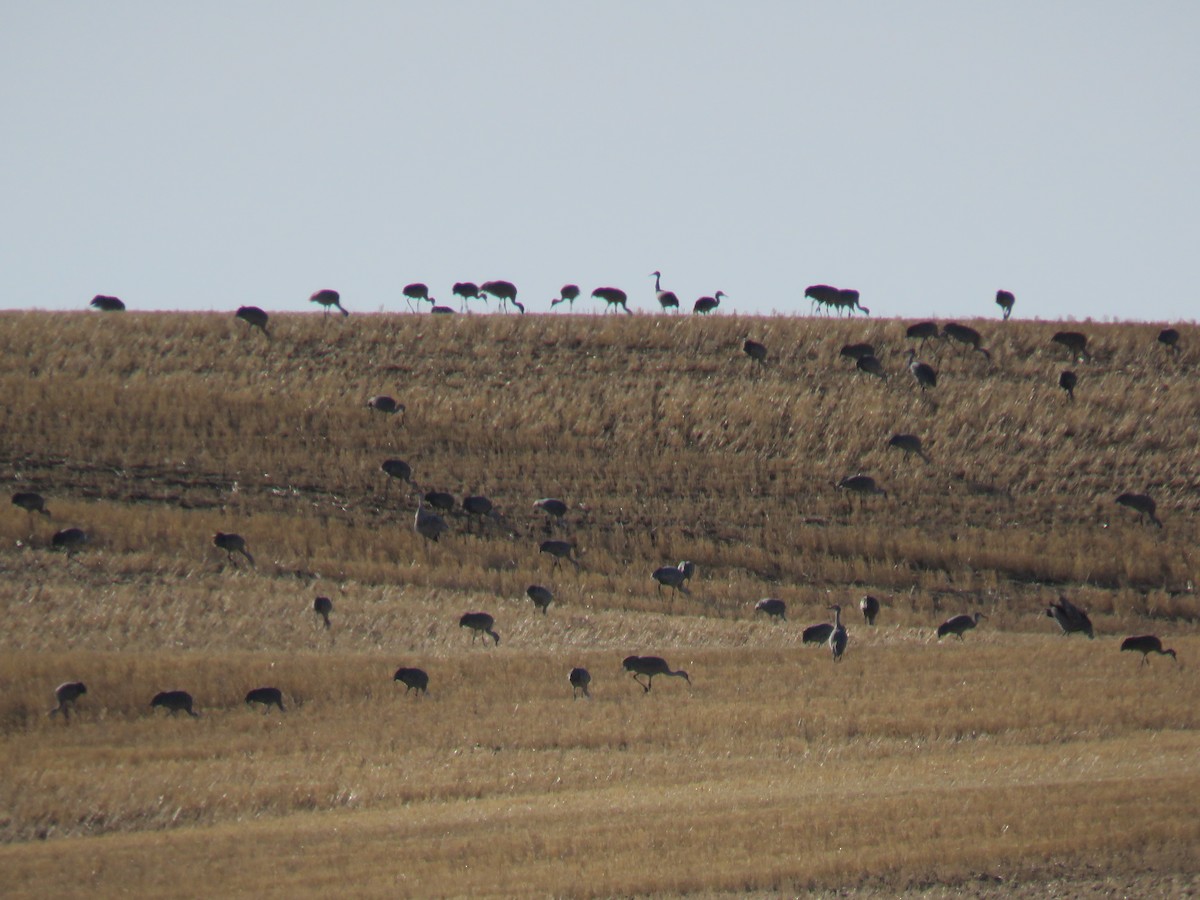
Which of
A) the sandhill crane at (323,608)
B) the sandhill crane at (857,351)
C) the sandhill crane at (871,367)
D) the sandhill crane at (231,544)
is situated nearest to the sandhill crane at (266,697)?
the sandhill crane at (323,608)

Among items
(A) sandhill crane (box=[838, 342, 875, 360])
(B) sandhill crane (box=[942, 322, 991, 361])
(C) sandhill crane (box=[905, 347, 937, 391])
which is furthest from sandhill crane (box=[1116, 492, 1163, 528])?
(A) sandhill crane (box=[838, 342, 875, 360])

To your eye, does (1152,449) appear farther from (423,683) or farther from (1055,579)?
(423,683)

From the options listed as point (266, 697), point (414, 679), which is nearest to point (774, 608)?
point (414, 679)

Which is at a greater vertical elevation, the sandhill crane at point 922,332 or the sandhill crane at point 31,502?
the sandhill crane at point 922,332

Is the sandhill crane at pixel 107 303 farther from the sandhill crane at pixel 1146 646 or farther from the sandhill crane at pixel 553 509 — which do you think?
the sandhill crane at pixel 1146 646

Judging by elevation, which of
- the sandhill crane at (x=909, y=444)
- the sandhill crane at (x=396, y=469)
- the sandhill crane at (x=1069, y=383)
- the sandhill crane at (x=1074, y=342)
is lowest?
the sandhill crane at (x=396, y=469)

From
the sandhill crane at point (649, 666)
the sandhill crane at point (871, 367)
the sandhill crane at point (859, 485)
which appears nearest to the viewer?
the sandhill crane at point (649, 666)

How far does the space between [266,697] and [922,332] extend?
31329 mm

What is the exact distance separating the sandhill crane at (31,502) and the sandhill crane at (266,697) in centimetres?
1474

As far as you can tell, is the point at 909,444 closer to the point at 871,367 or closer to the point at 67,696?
the point at 871,367

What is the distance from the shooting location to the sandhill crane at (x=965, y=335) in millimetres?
50719

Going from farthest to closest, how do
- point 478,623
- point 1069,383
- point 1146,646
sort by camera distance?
point 1069,383, point 478,623, point 1146,646

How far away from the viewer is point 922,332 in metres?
51.0

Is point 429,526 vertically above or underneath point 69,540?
above
